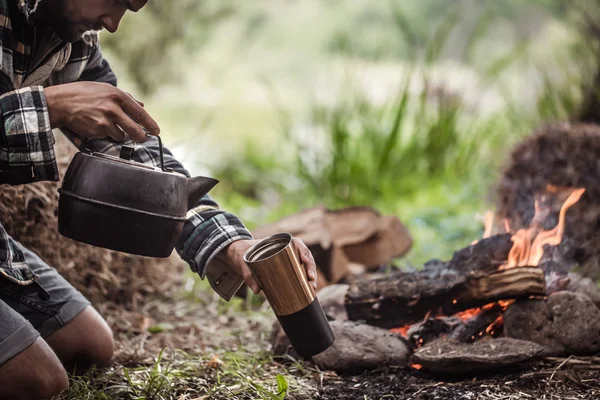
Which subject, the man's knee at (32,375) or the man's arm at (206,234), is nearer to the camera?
the man's knee at (32,375)

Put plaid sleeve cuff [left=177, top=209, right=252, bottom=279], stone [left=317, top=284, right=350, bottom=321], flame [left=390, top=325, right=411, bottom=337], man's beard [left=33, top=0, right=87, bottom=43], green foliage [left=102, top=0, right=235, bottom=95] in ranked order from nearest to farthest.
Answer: man's beard [left=33, top=0, right=87, bottom=43] → plaid sleeve cuff [left=177, top=209, right=252, bottom=279] → flame [left=390, top=325, right=411, bottom=337] → stone [left=317, top=284, right=350, bottom=321] → green foliage [left=102, top=0, right=235, bottom=95]

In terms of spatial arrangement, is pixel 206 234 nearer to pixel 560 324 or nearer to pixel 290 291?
pixel 290 291

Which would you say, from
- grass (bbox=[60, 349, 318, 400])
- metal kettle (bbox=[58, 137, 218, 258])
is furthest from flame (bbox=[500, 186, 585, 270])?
metal kettle (bbox=[58, 137, 218, 258])

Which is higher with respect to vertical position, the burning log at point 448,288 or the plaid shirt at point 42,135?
the plaid shirt at point 42,135

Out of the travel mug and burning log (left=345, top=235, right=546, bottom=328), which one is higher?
the travel mug

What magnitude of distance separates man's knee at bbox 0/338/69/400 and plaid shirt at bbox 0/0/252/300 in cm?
26

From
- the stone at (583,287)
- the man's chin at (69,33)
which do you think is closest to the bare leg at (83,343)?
the man's chin at (69,33)

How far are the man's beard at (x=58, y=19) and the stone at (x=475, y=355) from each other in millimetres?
1447

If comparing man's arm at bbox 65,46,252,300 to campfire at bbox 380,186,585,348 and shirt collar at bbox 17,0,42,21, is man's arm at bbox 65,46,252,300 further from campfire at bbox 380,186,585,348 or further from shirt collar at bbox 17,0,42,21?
campfire at bbox 380,186,585,348

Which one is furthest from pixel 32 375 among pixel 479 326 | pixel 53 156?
pixel 479 326

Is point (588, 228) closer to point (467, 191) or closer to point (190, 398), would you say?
point (467, 191)

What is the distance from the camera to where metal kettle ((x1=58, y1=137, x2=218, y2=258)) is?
70.7 inches

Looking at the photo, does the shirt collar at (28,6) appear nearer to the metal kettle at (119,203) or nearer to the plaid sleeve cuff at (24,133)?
the plaid sleeve cuff at (24,133)

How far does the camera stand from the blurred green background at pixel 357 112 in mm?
5242
